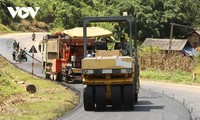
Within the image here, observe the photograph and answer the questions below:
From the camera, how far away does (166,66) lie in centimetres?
4162

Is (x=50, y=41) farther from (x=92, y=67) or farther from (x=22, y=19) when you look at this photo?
(x=22, y=19)

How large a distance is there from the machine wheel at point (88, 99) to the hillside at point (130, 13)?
43469 millimetres

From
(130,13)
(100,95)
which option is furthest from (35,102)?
(130,13)

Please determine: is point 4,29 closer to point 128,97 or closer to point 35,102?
point 35,102

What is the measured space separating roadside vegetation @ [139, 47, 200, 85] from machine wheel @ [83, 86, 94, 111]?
18.0 m

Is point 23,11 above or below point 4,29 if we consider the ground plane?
above

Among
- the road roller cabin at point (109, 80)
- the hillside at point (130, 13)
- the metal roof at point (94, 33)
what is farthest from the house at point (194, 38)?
the road roller cabin at point (109, 80)

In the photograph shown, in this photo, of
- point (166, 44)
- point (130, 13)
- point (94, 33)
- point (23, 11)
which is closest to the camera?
point (94, 33)

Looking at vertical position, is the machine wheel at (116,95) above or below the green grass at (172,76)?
above

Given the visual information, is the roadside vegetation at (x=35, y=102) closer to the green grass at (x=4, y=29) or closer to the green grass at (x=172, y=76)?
the green grass at (x=172, y=76)

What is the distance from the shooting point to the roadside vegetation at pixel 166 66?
1452 inches

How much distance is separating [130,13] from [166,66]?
31.3m

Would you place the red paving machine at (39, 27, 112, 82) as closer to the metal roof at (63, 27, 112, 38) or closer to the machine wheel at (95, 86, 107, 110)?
the metal roof at (63, 27, 112, 38)

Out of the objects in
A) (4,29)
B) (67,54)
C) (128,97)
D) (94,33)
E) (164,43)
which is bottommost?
(164,43)
